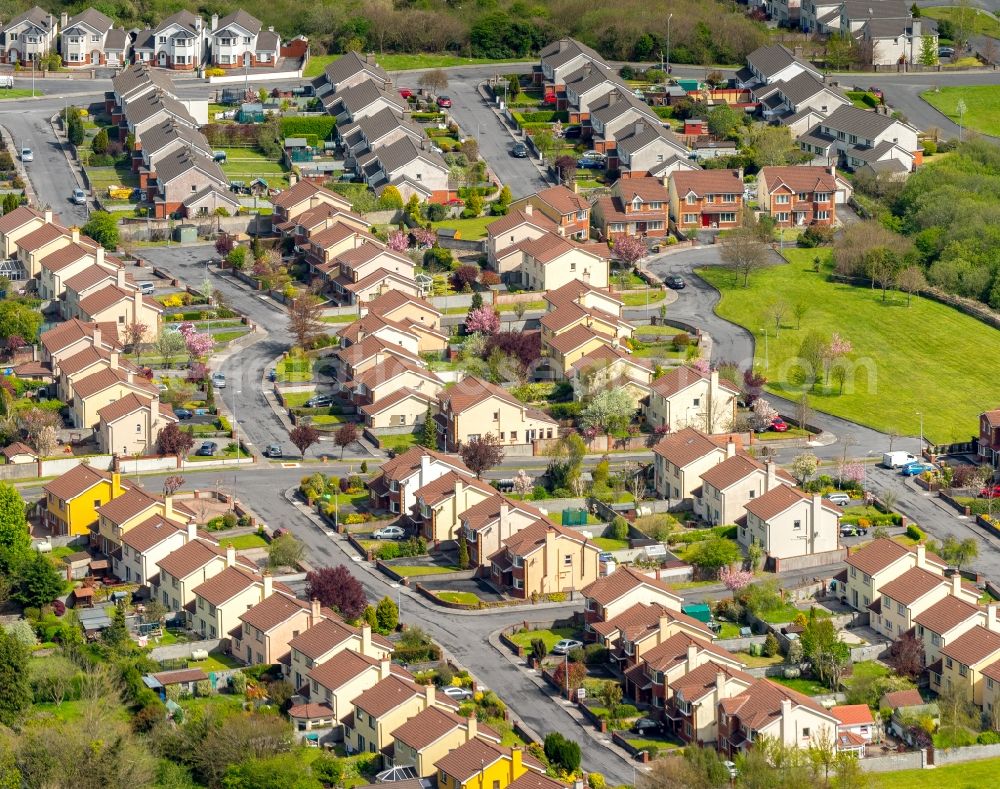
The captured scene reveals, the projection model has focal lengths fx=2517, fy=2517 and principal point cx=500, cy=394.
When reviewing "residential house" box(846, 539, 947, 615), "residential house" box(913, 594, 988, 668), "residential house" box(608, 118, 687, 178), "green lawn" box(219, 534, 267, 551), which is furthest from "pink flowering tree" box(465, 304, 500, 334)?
"residential house" box(913, 594, 988, 668)

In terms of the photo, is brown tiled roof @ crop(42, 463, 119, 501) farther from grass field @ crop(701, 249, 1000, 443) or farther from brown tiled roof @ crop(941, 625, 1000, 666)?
brown tiled roof @ crop(941, 625, 1000, 666)

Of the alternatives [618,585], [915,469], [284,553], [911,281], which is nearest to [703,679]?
[618,585]

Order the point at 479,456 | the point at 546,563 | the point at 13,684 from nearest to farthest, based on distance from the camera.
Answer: the point at 13,684 < the point at 546,563 < the point at 479,456

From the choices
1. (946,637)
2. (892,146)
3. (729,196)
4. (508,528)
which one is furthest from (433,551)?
(892,146)

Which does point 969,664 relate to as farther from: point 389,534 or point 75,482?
point 75,482

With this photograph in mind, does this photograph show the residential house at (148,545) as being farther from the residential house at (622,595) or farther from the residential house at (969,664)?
the residential house at (969,664)

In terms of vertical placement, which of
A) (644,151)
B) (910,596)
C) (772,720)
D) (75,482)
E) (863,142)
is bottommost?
(910,596)

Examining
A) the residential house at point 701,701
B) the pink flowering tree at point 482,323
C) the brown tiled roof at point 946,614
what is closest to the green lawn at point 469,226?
the pink flowering tree at point 482,323
